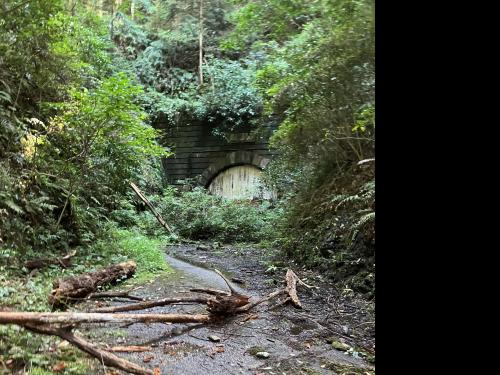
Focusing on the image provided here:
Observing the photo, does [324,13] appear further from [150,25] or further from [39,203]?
[150,25]

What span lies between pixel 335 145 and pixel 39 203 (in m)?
5.16

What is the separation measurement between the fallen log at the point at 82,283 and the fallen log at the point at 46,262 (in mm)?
578

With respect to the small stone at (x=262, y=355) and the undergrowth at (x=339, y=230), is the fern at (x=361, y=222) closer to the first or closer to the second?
the undergrowth at (x=339, y=230)

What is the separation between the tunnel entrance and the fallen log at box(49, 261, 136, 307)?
9.23 m

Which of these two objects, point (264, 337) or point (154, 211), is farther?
point (154, 211)

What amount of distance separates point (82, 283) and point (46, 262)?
1057mm

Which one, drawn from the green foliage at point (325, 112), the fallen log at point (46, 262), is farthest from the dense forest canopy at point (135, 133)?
the fallen log at point (46, 262)

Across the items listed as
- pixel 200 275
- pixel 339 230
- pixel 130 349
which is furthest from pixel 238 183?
pixel 130 349

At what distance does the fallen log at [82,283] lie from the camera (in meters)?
4.41

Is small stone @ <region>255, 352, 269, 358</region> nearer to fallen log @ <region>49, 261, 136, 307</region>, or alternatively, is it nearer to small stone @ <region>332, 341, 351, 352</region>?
small stone @ <region>332, 341, 351, 352</region>

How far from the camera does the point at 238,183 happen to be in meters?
15.9

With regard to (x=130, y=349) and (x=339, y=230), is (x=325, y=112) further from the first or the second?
(x=130, y=349)
